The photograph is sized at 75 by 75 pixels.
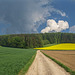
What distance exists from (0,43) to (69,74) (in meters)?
156

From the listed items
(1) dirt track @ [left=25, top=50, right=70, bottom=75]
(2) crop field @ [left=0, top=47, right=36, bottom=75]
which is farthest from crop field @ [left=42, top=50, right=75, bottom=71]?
(2) crop field @ [left=0, top=47, right=36, bottom=75]

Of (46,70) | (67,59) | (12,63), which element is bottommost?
(67,59)

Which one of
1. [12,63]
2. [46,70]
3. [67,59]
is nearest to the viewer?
[46,70]

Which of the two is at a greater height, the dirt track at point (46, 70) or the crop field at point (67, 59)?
the dirt track at point (46, 70)

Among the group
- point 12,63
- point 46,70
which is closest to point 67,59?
point 46,70

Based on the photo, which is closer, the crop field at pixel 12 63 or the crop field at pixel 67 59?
the crop field at pixel 12 63

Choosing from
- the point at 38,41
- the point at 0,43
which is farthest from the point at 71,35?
the point at 0,43

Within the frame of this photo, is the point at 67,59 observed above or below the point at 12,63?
below

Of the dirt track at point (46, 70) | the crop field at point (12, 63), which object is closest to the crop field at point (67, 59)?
the dirt track at point (46, 70)

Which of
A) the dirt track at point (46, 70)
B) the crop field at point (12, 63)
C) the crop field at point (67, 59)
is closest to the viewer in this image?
the dirt track at point (46, 70)

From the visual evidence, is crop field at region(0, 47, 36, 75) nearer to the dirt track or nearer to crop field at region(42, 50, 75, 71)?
the dirt track

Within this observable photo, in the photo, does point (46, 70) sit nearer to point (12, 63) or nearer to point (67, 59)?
point (12, 63)

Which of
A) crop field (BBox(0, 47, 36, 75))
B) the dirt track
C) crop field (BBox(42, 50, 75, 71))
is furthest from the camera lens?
crop field (BBox(42, 50, 75, 71))

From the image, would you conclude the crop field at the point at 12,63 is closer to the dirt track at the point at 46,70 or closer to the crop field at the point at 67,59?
the dirt track at the point at 46,70
